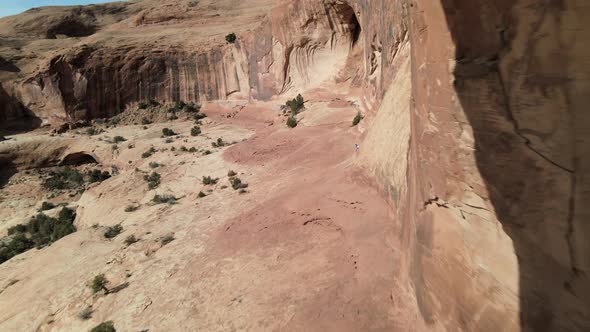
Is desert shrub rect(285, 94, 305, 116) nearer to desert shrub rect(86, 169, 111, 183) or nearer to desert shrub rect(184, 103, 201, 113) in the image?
desert shrub rect(184, 103, 201, 113)

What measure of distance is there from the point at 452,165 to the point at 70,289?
9.05 meters

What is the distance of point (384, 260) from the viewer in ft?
19.4

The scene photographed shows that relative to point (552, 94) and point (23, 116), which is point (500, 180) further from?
point (23, 116)

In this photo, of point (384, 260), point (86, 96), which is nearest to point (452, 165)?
point (384, 260)

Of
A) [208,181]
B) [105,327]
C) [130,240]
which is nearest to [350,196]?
[105,327]

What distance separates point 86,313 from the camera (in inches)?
294

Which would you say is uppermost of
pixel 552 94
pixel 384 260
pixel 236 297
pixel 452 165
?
pixel 552 94

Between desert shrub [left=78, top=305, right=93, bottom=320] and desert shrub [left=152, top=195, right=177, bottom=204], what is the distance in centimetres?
554

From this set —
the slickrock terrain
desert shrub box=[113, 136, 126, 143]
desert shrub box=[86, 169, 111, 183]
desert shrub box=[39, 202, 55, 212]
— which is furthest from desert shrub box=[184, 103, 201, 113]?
desert shrub box=[39, 202, 55, 212]

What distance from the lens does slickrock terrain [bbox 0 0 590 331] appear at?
8.13 feet

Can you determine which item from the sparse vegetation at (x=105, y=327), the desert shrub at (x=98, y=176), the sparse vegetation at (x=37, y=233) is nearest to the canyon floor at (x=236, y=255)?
the sparse vegetation at (x=105, y=327)

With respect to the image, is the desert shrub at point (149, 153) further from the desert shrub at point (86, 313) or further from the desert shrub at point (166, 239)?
the desert shrub at point (86, 313)

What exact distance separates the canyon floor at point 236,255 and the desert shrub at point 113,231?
23 centimetres

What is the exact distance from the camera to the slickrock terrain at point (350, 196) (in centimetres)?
248
